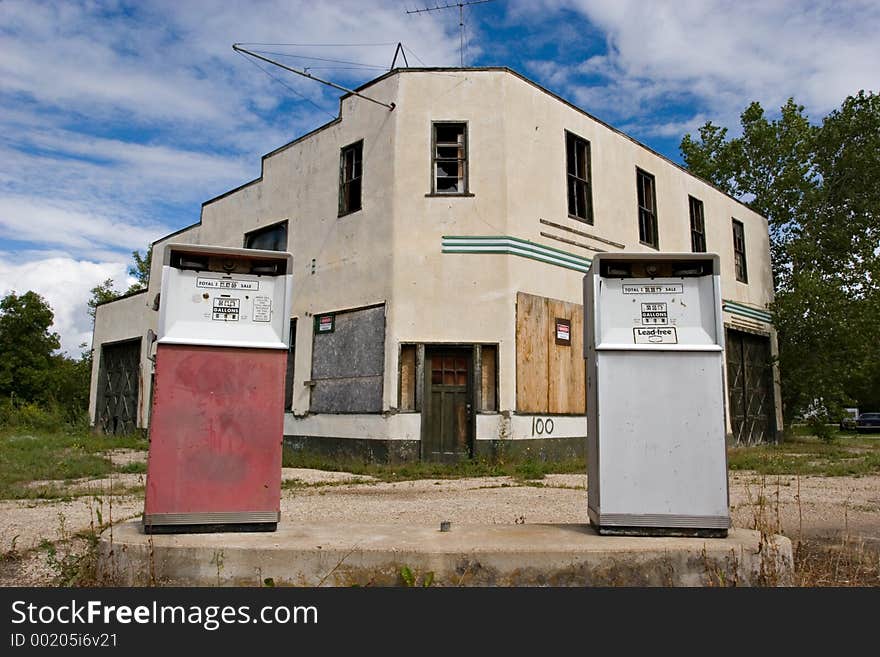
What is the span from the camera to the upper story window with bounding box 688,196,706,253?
1802 cm

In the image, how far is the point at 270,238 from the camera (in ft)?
53.0

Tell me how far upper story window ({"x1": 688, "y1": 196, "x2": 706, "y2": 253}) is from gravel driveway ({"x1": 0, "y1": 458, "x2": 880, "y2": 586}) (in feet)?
29.4

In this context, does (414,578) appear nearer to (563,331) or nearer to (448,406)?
(448,406)

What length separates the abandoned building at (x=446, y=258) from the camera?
12.3 m

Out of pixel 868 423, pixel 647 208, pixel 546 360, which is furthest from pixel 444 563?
pixel 868 423

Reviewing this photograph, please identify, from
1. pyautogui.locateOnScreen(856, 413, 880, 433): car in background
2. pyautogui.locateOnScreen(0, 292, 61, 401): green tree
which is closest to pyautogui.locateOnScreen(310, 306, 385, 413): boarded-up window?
pyautogui.locateOnScreen(0, 292, 61, 401): green tree

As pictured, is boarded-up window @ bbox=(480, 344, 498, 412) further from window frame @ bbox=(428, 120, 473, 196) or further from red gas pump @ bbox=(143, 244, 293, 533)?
red gas pump @ bbox=(143, 244, 293, 533)

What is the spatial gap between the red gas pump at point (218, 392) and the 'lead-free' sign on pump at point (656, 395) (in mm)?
2184

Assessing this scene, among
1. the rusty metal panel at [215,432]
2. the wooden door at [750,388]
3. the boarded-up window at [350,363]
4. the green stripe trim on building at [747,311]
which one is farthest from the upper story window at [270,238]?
the wooden door at [750,388]

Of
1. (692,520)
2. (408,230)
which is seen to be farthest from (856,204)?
(692,520)

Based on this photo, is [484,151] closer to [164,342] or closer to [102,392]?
[164,342]

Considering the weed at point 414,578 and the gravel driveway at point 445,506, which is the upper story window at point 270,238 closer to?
the gravel driveway at point 445,506

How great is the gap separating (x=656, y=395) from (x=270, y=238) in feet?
43.5

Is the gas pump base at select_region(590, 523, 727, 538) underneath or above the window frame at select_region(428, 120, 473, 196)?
underneath
